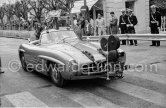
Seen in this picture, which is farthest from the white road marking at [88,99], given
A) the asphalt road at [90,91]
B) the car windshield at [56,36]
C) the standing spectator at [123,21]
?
the standing spectator at [123,21]

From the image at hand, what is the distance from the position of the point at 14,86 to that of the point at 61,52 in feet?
5.04

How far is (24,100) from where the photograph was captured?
Result: 6098 millimetres

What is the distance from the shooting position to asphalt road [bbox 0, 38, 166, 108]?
5773 mm

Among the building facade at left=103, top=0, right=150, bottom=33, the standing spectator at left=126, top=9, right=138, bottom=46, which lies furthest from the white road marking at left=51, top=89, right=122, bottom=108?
the building facade at left=103, top=0, right=150, bottom=33

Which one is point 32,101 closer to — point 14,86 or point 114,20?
point 14,86

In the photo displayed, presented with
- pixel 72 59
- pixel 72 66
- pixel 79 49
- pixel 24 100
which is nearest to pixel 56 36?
pixel 79 49

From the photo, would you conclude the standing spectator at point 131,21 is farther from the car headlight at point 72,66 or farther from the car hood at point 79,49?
the car headlight at point 72,66

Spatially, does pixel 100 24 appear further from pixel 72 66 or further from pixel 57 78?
pixel 72 66

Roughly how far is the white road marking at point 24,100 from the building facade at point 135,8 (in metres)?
18.6

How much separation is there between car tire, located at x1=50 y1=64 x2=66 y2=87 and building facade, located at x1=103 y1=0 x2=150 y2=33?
694 inches

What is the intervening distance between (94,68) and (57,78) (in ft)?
3.39

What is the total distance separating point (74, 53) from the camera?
7000 mm

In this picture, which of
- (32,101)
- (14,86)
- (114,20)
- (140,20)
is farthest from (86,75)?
(140,20)

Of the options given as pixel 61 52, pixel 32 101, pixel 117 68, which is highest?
pixel 61 52
